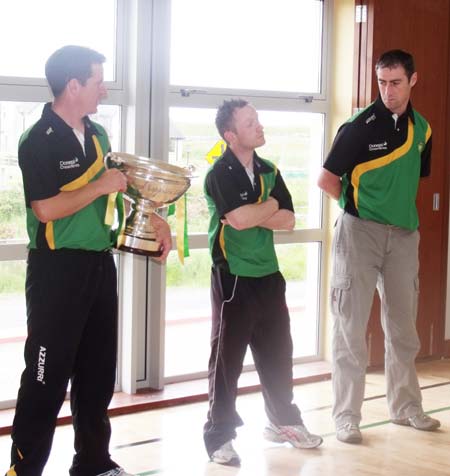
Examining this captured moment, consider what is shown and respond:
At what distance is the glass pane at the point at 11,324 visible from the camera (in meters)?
4.24

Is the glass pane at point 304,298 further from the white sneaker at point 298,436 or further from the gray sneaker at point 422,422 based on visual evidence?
the white sneaker at point 298,436

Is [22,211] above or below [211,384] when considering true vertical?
above

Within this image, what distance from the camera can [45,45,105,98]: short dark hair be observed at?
2.97m

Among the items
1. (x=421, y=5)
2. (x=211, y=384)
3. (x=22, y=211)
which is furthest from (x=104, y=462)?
(x=421, y=5)

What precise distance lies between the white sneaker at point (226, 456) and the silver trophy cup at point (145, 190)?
Answer: 902mm

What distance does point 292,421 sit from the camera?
12.4 ft

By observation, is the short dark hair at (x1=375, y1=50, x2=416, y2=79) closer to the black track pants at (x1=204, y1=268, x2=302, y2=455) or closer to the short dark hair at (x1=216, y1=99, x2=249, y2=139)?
the short dark hair at (x1=216, y1=99, x2=249, y2=139)

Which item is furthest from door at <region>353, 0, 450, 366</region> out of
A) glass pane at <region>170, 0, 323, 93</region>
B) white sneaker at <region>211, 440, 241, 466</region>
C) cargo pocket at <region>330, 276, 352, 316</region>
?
white sneaker at <region>211, 440, 241, 466</region>

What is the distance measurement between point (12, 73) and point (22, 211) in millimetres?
635

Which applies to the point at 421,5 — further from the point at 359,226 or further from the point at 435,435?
the point at 435,435

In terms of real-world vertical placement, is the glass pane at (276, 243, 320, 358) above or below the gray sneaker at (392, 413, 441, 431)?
above

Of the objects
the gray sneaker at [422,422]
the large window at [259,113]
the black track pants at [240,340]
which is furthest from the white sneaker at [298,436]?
the large window at [259,113]

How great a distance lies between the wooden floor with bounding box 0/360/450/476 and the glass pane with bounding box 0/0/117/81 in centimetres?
167

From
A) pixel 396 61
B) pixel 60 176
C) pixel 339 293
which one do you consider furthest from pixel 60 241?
pixel 396 61
